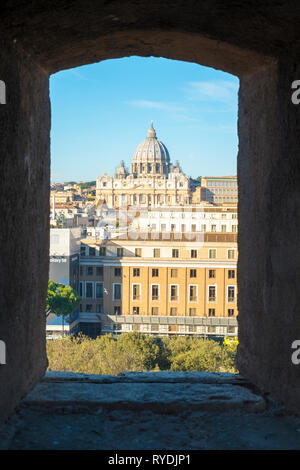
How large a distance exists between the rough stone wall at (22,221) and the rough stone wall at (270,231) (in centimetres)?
81

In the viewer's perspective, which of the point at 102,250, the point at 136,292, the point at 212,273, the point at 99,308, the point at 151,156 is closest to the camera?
the point at 212,273

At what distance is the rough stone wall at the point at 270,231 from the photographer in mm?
1881

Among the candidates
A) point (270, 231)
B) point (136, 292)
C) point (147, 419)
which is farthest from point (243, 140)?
point (136, 292)

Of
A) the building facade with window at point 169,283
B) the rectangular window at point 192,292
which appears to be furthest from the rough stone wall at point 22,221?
the rectangular window at point 192,292

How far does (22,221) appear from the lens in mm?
1918

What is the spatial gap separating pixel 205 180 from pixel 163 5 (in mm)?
75379

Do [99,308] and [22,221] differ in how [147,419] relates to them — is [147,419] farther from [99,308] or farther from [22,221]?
[99,308]

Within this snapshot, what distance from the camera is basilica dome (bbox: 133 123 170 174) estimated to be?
88688mm

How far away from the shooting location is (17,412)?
73.6 inches

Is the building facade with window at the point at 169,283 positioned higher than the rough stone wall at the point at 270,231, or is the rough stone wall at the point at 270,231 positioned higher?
the rough stone wall at the point at 270,231

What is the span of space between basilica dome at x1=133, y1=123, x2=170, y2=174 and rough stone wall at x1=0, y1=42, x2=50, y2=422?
86280mm

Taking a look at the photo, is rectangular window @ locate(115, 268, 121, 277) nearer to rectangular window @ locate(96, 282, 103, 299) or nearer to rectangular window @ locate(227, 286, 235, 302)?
rectangular window @ locate(96, 282, 103, 299)

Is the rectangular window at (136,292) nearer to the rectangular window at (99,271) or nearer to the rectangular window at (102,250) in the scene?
the rectangular window at (99,271)

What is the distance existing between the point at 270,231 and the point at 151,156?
87.7 metres
